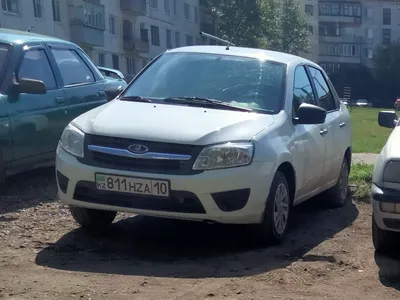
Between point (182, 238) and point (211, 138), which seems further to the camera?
point (182, 238)

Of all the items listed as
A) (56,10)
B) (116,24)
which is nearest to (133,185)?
(56,10)

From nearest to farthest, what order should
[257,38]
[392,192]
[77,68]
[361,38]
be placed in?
[392,192]
[77,68]
[257,38]
[361,38]

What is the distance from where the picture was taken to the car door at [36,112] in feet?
23.9

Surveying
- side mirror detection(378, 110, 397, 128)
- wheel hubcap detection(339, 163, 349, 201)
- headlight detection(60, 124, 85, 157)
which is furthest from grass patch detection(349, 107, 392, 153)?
headlight detection(60, 124, 85, 157)

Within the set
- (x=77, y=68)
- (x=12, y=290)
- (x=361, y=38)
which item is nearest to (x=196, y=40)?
(x=361, y=38)

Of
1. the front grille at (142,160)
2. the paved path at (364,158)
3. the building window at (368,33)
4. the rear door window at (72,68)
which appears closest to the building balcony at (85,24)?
the paved path at (364,158)

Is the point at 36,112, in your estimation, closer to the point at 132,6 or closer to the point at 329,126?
the point at 329,126

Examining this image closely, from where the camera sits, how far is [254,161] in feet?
18.3

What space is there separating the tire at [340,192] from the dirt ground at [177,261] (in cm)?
56

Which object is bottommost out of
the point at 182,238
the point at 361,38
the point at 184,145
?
the point at 361,38

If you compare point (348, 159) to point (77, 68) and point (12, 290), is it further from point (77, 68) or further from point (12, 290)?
point (12, 290)

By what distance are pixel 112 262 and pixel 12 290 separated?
922 mm

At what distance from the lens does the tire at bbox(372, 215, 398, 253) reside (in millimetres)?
5652

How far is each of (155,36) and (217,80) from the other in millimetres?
51529
